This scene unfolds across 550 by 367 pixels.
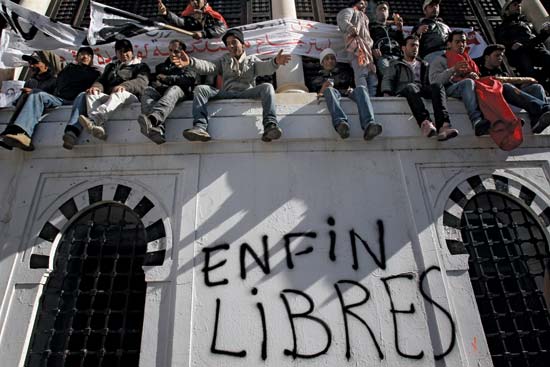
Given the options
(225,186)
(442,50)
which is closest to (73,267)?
(225,186)

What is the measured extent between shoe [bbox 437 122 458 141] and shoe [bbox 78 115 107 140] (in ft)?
16.5

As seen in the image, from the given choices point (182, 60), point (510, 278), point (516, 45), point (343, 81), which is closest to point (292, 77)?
point (343, 81)

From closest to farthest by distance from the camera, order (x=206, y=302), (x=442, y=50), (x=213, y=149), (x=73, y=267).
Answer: (x=206, y=302) → (x=73, y=267) → (x=213, y=149) → (x=442, y=50)

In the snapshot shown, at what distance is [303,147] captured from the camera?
21.7 ft

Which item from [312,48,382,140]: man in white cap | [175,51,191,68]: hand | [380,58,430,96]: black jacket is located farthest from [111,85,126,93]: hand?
[380,58,430,96]: black jacket

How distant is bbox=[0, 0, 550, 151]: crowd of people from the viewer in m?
6.22

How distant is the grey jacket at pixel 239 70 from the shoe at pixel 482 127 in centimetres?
334

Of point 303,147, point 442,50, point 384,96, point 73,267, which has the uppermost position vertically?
point 442,50

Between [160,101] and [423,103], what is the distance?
4.12 meters

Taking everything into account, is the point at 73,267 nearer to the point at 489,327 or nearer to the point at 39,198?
the point at 39,198

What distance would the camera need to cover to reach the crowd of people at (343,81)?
622 cm

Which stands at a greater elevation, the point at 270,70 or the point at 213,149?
the point at 270,70

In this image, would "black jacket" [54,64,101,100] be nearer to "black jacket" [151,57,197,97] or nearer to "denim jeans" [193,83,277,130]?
"black jacket" [151,57,197,97]

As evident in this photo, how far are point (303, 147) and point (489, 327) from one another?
4694 mm
